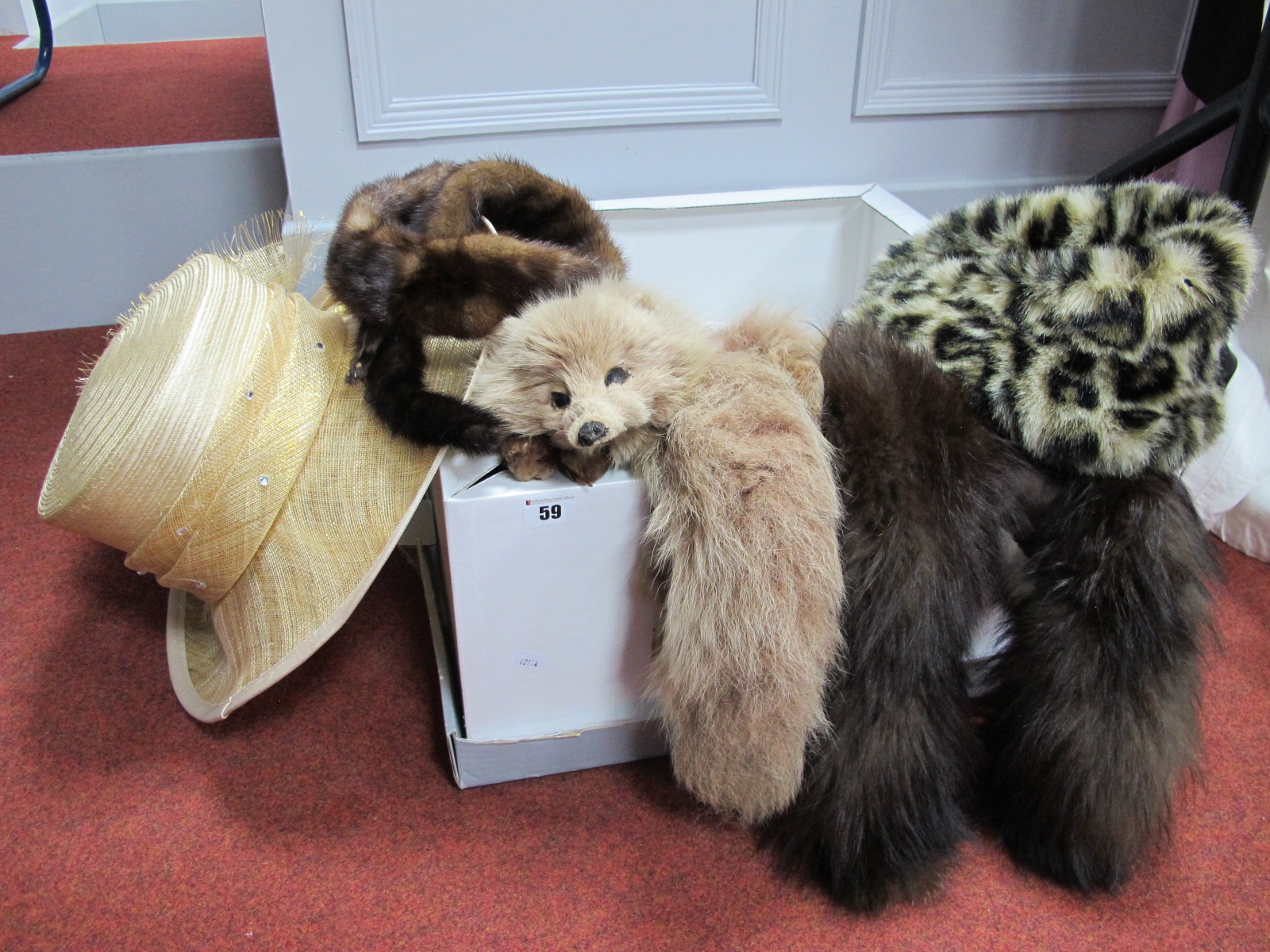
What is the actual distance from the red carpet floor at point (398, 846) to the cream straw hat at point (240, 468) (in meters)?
0.13

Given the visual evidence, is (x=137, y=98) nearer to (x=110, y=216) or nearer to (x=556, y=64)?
(x=110, y=216)

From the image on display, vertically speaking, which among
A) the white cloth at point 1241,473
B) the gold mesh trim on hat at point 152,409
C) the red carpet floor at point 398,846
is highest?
the gold mesh trim on hat at point 152,409

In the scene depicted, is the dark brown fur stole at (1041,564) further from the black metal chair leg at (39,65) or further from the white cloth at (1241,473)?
the black metal chair leg at (39,65)

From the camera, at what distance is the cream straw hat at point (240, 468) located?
2.52 feet

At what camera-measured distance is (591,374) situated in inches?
28.7

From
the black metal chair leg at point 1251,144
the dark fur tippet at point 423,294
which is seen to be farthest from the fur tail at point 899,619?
the black metal chair leg at point 1251,144

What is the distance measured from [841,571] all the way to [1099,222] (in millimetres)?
431

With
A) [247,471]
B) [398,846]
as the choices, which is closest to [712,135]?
[247,471]

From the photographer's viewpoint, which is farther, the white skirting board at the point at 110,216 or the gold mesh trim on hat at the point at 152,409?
the white skirting board at the point at 110,216

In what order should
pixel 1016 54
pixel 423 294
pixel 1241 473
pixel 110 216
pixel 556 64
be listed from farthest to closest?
pixel 110 216 → pixel 1016 54 → pixel 556 64 → pixel 1241 473 → pixel 423 294

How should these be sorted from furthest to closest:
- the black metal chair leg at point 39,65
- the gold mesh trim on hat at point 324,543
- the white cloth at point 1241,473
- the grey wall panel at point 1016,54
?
the black metal chair leg at point 39,65, the grey wall panel at point 1016,54, the white cloth at point 1241,473, the gold mesh trim on hat at point 324,543

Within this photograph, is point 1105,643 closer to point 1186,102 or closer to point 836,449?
point 836,449

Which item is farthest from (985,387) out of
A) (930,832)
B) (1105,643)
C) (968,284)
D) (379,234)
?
(379,234)

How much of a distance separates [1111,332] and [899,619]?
0.31 metres
